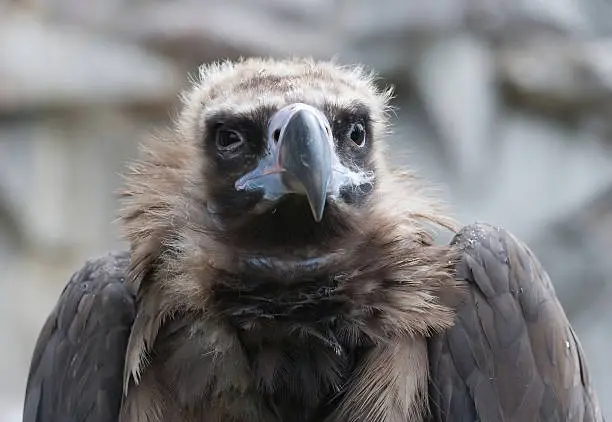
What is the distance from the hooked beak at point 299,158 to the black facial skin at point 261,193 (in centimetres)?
3

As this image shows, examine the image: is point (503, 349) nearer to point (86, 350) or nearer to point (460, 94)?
point (86, 350)

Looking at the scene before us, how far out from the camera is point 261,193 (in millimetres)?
1483

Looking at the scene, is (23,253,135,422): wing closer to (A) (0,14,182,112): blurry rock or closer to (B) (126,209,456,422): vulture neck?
(B) (126,209,456,422): vulture neck

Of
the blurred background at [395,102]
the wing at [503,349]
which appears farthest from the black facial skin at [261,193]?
the blurred background at [395,102]

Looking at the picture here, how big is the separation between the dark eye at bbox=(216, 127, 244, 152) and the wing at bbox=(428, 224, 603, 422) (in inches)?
15.9

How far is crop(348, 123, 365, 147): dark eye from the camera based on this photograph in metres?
1.60

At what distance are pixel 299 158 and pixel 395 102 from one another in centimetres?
339

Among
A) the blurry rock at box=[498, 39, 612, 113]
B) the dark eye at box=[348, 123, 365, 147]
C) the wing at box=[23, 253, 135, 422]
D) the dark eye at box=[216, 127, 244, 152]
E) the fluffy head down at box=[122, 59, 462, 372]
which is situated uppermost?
the blurry rock at box=[498, 39, 612, 113]

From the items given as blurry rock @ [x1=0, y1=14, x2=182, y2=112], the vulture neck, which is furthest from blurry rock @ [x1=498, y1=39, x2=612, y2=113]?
the vulture neck

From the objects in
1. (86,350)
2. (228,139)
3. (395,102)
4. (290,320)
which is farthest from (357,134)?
(395,102)

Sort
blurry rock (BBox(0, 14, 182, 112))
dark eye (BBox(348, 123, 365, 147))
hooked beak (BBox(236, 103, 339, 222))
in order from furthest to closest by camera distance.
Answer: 1. blurry rock (BBox(0, 14, 182, 112))
2. dark eye (BBox(348, 123, 365, 147))
3. hooked beak (BBox(236, 103, 339, 222))

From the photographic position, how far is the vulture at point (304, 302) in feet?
4.87

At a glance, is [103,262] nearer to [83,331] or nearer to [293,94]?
[83,331]

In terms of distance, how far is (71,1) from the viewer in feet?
14.9
